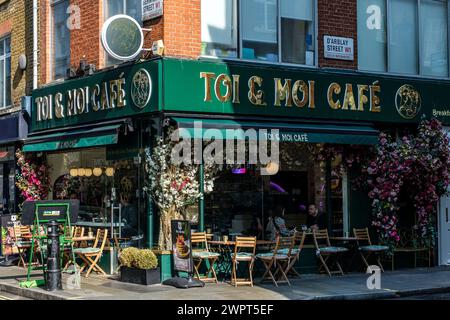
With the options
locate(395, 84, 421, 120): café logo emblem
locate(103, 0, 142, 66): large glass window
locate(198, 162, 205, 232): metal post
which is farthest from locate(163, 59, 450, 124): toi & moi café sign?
locate(103, 0, 142, 66): large glass window

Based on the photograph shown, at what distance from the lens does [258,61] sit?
14828mm

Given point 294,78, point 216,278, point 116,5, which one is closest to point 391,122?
point 294,78

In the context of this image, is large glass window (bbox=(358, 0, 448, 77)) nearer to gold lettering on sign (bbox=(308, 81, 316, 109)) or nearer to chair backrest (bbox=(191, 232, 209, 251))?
gold lettering on sign (bbox=(308, 81, 316, 109))

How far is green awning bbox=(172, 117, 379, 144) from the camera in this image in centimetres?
1343

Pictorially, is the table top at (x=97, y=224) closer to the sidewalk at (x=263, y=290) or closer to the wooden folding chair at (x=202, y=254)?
the sidewalk at (x=263, y=290)

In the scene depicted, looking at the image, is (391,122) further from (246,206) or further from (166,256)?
(166,256)

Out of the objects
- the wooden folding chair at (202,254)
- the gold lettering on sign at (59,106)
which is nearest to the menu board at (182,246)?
the wooden folding chair at (202,254)

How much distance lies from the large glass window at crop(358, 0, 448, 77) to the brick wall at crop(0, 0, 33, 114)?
27.1 ft

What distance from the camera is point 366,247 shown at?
1524 cm

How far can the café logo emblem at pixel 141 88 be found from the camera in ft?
44.9

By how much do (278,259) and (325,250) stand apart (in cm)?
155

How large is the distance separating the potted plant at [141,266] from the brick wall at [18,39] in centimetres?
661

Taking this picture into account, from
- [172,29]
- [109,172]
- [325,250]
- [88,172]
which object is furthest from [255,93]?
[88,172]

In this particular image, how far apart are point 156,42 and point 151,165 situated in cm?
234
